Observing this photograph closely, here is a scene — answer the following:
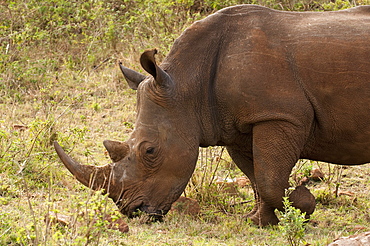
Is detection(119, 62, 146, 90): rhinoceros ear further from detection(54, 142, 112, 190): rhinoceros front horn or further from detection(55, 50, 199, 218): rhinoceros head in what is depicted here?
detection(54, 142, 112, 190): rhinoceros front horn

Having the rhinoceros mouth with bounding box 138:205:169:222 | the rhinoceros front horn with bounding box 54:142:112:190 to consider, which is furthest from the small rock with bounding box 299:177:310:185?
the rhinoceros front horn with bounding box 54:142:112:190

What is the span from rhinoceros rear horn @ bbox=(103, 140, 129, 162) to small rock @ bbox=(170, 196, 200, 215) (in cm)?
80

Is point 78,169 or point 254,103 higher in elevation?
point 254,103

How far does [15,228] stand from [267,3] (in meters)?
8.03

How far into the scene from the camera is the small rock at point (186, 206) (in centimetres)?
705

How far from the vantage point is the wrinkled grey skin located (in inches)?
256

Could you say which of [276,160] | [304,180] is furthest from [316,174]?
[276,160]

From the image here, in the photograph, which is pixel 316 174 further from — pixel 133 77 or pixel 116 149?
pixel 116 149

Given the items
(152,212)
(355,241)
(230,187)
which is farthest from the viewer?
(230,187)

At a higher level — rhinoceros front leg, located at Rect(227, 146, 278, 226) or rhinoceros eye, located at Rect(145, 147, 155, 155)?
rhinoceros eye, located at Rect(145, 147, 155, 155)

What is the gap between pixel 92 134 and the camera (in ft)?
33.9

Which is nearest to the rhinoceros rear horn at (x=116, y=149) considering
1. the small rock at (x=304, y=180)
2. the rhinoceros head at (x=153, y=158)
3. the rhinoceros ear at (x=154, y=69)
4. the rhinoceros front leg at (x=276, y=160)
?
the rhinoceros head at (x=153, y=158)

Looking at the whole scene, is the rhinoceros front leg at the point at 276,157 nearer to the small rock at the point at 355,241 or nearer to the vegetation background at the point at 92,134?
the vegetation background at the point at 92,134

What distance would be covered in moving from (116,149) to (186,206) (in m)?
0.97
